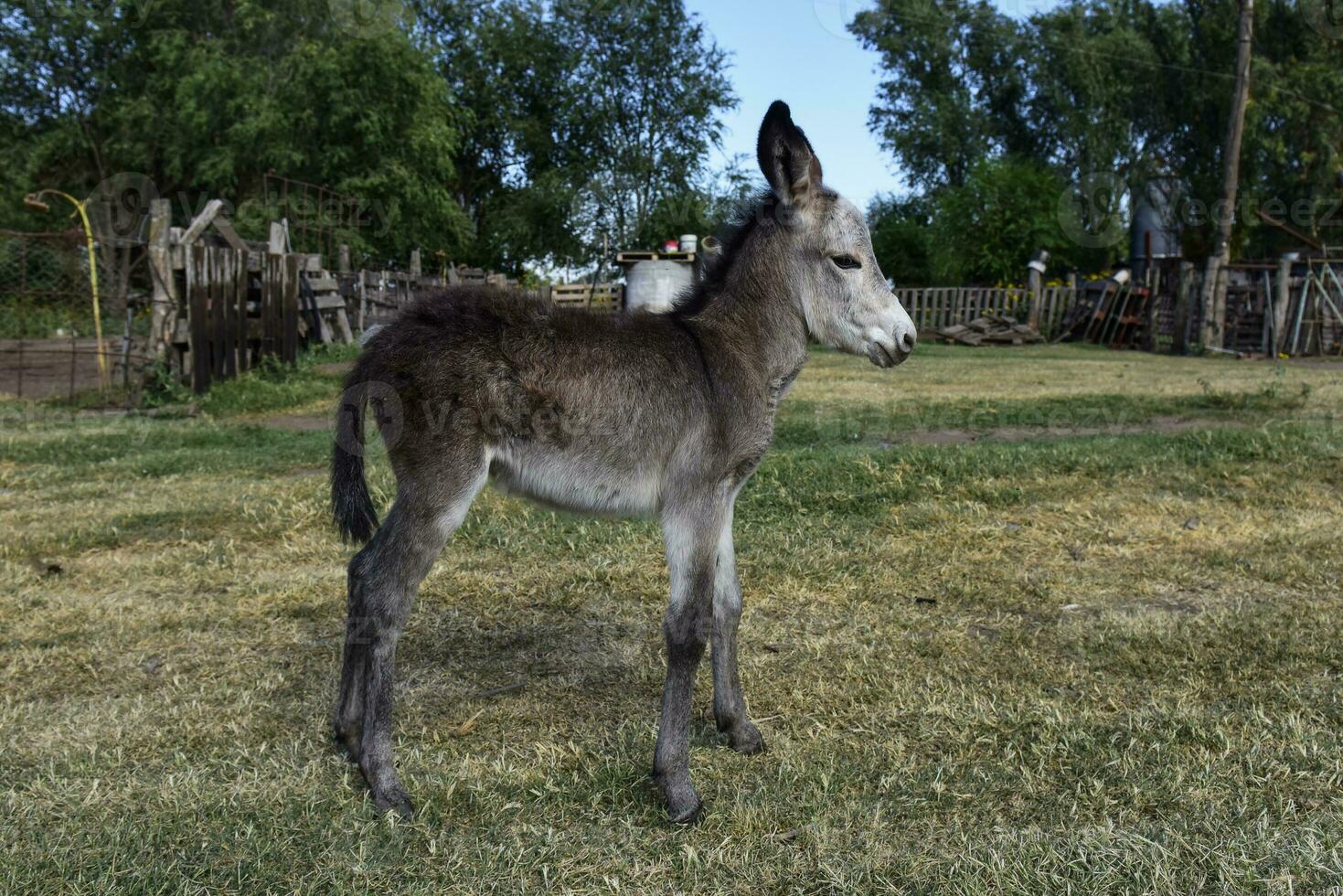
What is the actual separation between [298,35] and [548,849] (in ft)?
121

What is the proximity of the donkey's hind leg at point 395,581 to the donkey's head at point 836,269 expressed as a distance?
1.54 meters

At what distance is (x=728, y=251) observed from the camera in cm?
445

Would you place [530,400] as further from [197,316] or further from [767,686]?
[197,316]

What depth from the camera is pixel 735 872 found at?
132 inches

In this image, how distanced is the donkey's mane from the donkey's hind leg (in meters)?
1.21

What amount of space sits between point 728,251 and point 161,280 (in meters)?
11.5

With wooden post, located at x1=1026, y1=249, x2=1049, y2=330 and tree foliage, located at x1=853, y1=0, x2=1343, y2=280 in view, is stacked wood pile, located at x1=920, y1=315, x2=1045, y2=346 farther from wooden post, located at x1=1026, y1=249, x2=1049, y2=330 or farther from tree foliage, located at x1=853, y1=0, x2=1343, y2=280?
tree foliage, located at x1=853, y1=0, x2=1343, y2=280

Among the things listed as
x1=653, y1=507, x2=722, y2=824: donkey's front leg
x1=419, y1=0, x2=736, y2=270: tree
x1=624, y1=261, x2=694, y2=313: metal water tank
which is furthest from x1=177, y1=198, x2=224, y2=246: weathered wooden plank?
x1=419, y1=0, x2=736, y2=270: tree

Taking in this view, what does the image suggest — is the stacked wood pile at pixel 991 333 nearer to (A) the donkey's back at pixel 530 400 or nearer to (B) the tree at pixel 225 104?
(B) the tree at pixel 225 104

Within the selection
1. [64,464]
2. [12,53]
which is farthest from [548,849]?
[12,53]

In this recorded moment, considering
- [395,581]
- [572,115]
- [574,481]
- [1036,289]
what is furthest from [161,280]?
[572,115]

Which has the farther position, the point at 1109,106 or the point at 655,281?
the point at 1109,106

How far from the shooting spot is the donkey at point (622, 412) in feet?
12.3

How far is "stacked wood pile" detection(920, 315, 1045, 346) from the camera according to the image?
92.4ft
